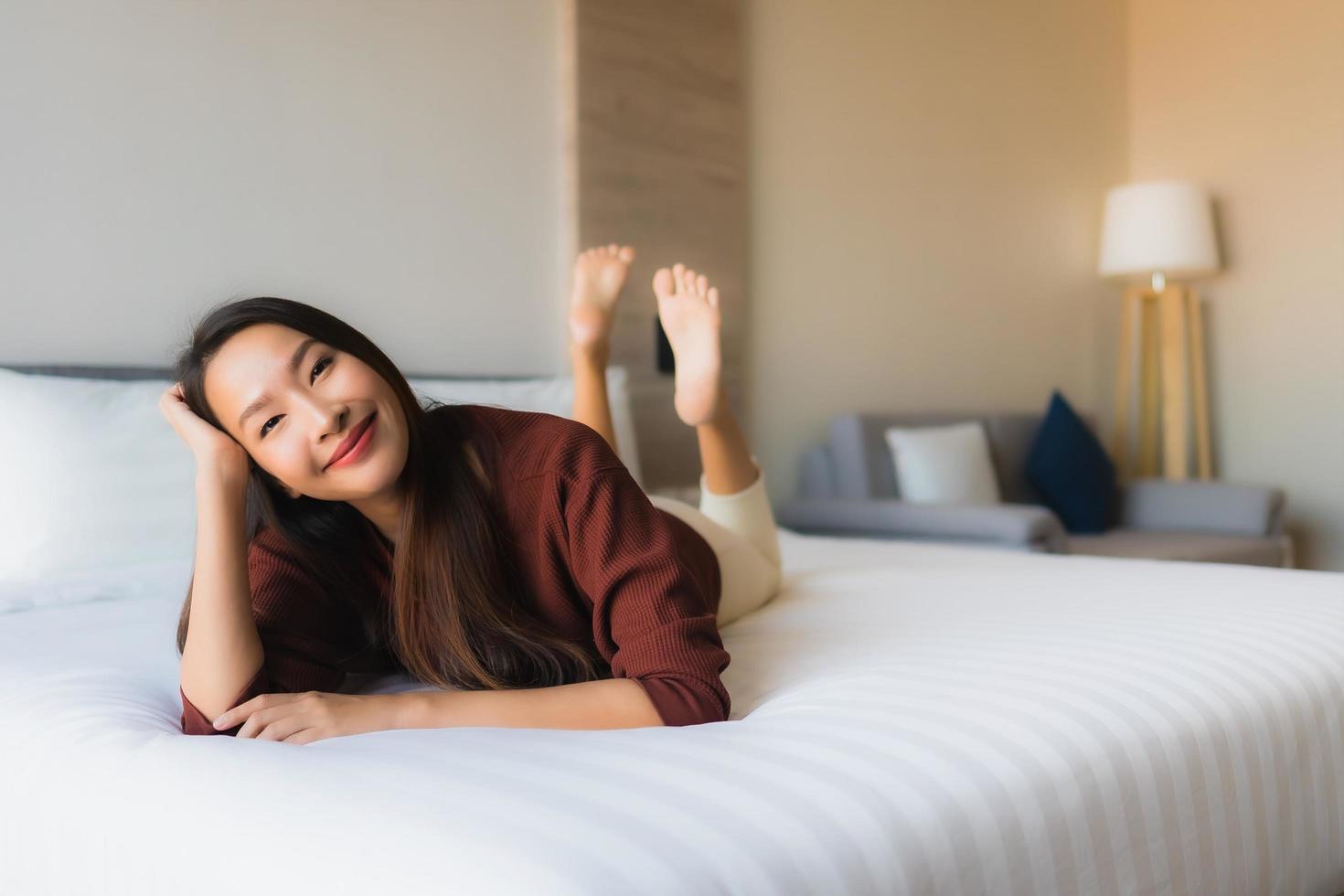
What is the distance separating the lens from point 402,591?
1351 millimetres

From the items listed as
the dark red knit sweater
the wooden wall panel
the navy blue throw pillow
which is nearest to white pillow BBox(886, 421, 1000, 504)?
the navy blue throw pillow

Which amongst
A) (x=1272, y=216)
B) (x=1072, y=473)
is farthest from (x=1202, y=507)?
(x=1272, y=216)

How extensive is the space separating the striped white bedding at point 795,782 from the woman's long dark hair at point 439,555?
0.15 meters

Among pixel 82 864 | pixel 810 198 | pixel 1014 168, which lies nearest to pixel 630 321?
pixel 810 198

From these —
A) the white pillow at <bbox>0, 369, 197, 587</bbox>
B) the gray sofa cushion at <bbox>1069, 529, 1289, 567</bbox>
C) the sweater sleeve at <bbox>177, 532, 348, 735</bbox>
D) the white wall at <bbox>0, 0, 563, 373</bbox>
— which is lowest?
the gray sofa cushion at <bbox>1069, 529, 1289, 567</bbox>

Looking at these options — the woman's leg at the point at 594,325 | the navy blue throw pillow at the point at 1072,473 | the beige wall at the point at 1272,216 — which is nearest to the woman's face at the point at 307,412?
the woman's leg at the point at 594,325

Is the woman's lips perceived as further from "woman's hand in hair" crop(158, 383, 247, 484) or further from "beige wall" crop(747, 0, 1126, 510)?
"beige wall" crop(747, 0, 1126, 510)

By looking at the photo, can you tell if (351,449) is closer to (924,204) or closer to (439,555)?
(439,555)

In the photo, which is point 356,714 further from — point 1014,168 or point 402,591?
point 1014,168

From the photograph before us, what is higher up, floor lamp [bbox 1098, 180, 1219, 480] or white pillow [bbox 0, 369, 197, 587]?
floor lamp [bbox 1098, 180, 1219, 480]

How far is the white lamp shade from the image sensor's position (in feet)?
14.6

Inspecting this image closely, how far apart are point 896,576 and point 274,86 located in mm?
1770

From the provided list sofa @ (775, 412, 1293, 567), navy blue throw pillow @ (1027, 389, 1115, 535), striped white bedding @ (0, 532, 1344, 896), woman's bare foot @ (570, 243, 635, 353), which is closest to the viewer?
striped white bedding @ (0, 532, 1344, 896)

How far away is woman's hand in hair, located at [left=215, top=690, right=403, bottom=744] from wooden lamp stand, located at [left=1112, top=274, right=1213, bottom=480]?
3.91 meters
